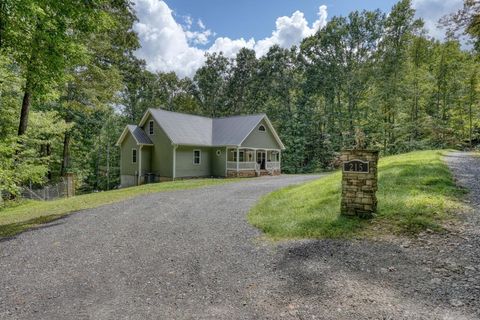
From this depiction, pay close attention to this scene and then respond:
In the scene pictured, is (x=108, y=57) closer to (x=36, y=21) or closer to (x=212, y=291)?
(x=36, y=21)

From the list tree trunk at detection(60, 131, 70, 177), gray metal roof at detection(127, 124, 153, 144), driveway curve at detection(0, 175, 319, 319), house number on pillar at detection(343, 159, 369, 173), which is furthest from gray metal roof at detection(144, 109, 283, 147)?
house number on pillar at detection(343, 159, 369, 173)

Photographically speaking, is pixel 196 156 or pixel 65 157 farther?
pixel 65 157

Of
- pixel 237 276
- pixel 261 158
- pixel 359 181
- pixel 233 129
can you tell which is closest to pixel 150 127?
pixel 233 129

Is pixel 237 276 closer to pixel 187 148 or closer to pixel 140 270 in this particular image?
pixel 140 270

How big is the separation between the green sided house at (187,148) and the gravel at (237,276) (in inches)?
601

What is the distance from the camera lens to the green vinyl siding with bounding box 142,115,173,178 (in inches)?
869

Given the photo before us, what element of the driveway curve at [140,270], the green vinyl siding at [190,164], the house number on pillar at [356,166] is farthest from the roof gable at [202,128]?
the house number on pillar at [356,166]

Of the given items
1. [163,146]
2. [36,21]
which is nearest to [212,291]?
[36,21]

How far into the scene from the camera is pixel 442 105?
31.6 metres

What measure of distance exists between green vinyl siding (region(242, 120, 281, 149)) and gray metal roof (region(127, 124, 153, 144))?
7.70 meters

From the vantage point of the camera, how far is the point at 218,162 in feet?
79.9

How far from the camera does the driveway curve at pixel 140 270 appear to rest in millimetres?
3828

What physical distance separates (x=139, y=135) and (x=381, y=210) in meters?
20.4

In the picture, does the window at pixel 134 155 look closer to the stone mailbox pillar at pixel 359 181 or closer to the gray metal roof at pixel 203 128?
the gray metal roof at pixel 203 128
